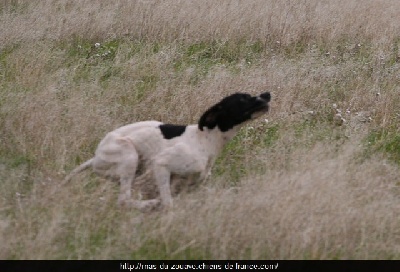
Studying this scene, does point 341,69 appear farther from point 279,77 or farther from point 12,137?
point 12,137

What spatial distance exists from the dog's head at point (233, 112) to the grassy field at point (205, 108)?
45cm

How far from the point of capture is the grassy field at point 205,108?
14.6 ft

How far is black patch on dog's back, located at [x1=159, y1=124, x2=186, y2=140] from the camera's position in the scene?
207 inches

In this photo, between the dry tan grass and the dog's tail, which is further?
the dry tan grass

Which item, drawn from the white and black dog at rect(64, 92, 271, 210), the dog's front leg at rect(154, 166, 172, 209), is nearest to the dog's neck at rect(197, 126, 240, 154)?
the white and black dog at rect(64, 92, 271, 210)

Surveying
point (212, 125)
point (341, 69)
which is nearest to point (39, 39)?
point (341, 69)

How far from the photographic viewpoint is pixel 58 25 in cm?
913

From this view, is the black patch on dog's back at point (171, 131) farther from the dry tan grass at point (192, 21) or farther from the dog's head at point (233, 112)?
the dry tan grass at point (192, 21)

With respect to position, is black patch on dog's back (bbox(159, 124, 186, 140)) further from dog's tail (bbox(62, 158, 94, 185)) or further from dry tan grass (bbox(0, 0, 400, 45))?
dry tan grass (bbox(0, 0, 400, 45))

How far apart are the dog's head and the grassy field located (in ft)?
1.47

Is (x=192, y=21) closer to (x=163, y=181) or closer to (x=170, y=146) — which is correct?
(x=170, y=146)

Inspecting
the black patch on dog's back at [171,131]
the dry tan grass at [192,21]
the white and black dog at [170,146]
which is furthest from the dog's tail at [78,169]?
the dry tan grass at [192,21]

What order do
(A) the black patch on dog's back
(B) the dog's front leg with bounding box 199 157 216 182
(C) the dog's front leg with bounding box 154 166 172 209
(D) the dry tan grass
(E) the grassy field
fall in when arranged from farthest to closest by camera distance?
(D) the dry tan grass, (A) the black patch on dog's back, (B) the dog's front leg with bounding box 199 157 216 182, (C) the dog's front leg with bounding box 154 166 172 209, (E) the grassy field
